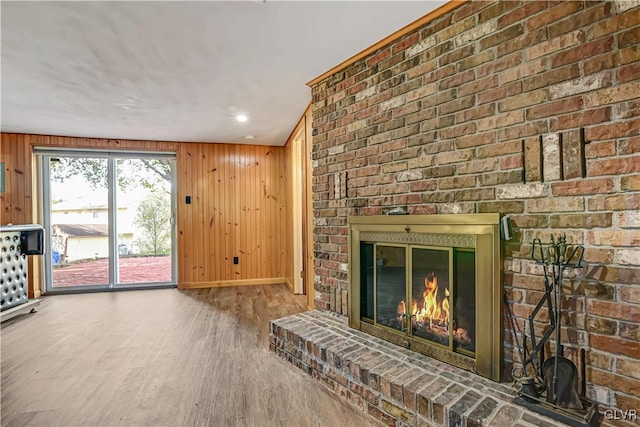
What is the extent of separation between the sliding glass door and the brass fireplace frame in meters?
4.03

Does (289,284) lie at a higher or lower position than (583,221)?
lower

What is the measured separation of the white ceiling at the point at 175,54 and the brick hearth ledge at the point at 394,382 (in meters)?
2.01

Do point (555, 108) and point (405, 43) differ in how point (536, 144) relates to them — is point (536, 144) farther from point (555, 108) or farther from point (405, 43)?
point (405, 43)

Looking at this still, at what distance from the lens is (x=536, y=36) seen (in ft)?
4.66

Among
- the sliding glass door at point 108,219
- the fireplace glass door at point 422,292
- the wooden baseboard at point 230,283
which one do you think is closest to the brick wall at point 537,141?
the fireplace glass door at point 422,292

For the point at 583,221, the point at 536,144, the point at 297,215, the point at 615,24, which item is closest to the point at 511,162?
the point at 536,144

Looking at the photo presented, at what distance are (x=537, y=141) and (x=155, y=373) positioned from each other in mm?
2696

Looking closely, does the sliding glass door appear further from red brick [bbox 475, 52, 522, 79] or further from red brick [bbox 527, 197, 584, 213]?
red brick [bbox 527, 197, 584, 213]

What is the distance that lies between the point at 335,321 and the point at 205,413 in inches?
41.2

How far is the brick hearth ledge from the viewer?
4.28ft

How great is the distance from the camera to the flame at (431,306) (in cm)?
175

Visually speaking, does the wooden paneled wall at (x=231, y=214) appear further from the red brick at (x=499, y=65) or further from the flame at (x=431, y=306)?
the red brick at (x=499, y=65)

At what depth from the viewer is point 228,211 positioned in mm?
5031

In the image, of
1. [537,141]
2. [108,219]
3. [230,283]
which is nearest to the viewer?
[537,141]
